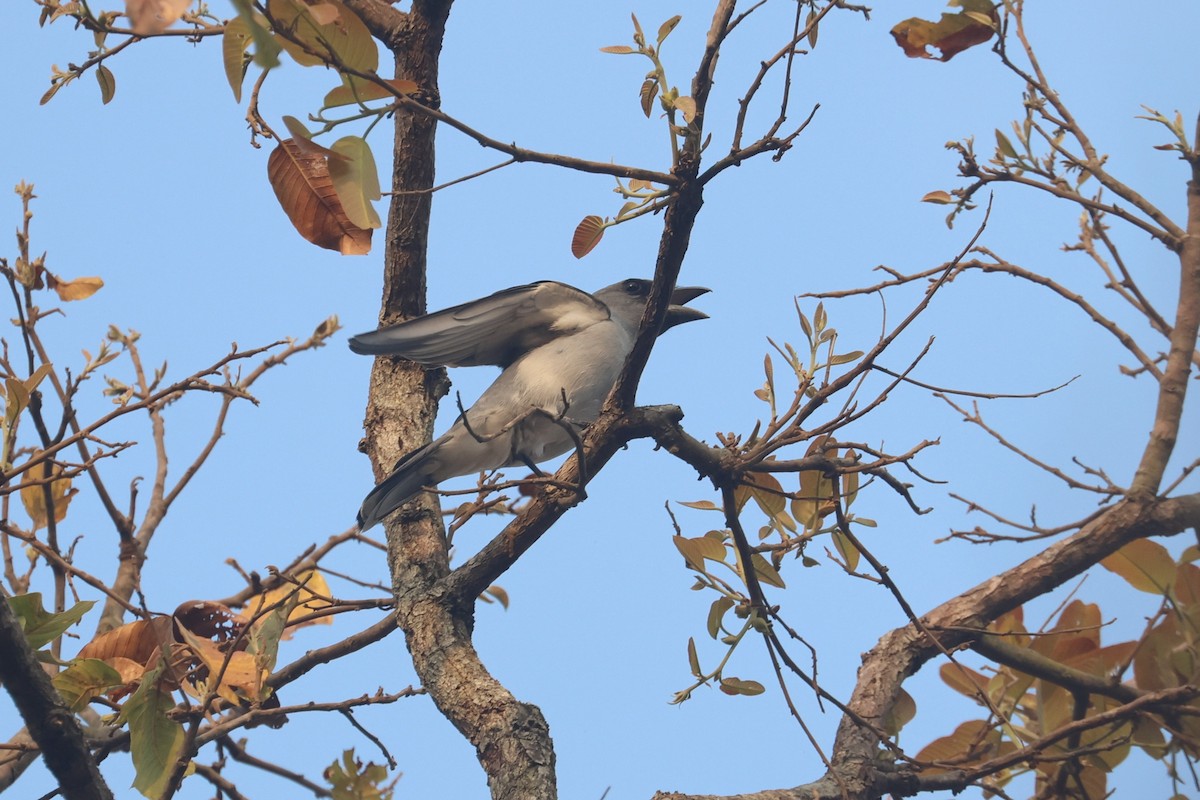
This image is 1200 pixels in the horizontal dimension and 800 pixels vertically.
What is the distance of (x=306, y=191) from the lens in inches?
139

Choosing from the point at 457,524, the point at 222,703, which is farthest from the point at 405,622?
the point at 222,703

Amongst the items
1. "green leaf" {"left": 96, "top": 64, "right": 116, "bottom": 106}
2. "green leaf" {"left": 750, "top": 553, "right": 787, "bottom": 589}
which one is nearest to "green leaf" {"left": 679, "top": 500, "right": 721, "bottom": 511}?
"green leaf" {"left": 750, "top": 553, "right": 787, "bottom": 589}

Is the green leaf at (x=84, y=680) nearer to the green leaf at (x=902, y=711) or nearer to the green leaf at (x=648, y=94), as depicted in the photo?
the green leaf at (x=648, y=94)

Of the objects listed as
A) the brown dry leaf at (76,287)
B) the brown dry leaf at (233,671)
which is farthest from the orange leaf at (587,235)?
the brown dry leaf at (76,287)

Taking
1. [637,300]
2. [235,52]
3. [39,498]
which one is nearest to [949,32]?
[235,52]

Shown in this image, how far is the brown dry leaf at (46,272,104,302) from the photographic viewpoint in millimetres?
4805

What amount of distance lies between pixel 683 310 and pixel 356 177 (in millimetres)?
3919

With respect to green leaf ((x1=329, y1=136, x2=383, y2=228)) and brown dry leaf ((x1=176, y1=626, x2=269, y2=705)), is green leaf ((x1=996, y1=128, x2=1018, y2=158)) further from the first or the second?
brown dry leaf ((x1=176, y1=626, x2=269, y2=705))

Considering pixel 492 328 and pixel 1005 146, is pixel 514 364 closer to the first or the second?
pixel 492 328

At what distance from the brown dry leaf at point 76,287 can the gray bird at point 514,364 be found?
1440 millimetres

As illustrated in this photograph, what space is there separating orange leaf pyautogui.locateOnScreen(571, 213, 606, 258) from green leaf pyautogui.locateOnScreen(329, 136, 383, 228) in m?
0.87

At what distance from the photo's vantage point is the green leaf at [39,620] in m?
3.27

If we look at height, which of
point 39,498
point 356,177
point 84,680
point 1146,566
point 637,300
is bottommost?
point 1146,566

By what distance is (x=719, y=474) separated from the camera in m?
3.99
